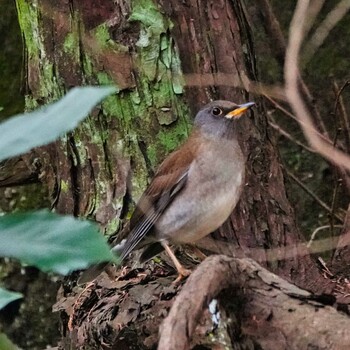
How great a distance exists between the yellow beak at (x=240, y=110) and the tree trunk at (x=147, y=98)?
10cm

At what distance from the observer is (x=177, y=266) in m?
2.84

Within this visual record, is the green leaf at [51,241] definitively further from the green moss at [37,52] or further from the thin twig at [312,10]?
the thin twig at [312,10]

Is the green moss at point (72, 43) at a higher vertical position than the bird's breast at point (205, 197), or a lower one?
higher

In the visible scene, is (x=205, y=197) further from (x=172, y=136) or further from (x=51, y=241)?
(x=51, y=241)

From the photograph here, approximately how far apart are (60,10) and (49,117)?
2.52 metres

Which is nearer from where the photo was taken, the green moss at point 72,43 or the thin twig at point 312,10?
the green moss at point 72,43

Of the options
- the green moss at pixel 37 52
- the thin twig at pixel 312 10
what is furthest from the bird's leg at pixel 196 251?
the thin twig at pixel 312 10

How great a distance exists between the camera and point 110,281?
2.91 m

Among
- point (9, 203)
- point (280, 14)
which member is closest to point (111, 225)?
point (9, 203)

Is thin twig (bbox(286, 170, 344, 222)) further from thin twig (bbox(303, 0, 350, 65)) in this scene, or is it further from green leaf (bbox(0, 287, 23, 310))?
green leaf (bbox(0, 287, 23, 310))

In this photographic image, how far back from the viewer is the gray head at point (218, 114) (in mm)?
3088

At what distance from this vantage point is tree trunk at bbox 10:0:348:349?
A: 305cm

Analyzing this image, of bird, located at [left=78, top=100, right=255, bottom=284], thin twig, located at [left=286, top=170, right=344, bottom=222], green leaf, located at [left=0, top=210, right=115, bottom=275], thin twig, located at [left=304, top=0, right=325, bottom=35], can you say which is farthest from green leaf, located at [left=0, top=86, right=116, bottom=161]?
thin twig, located at [left=286, top=170, right=344, bottom=222]

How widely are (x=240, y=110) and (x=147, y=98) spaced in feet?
1.18
